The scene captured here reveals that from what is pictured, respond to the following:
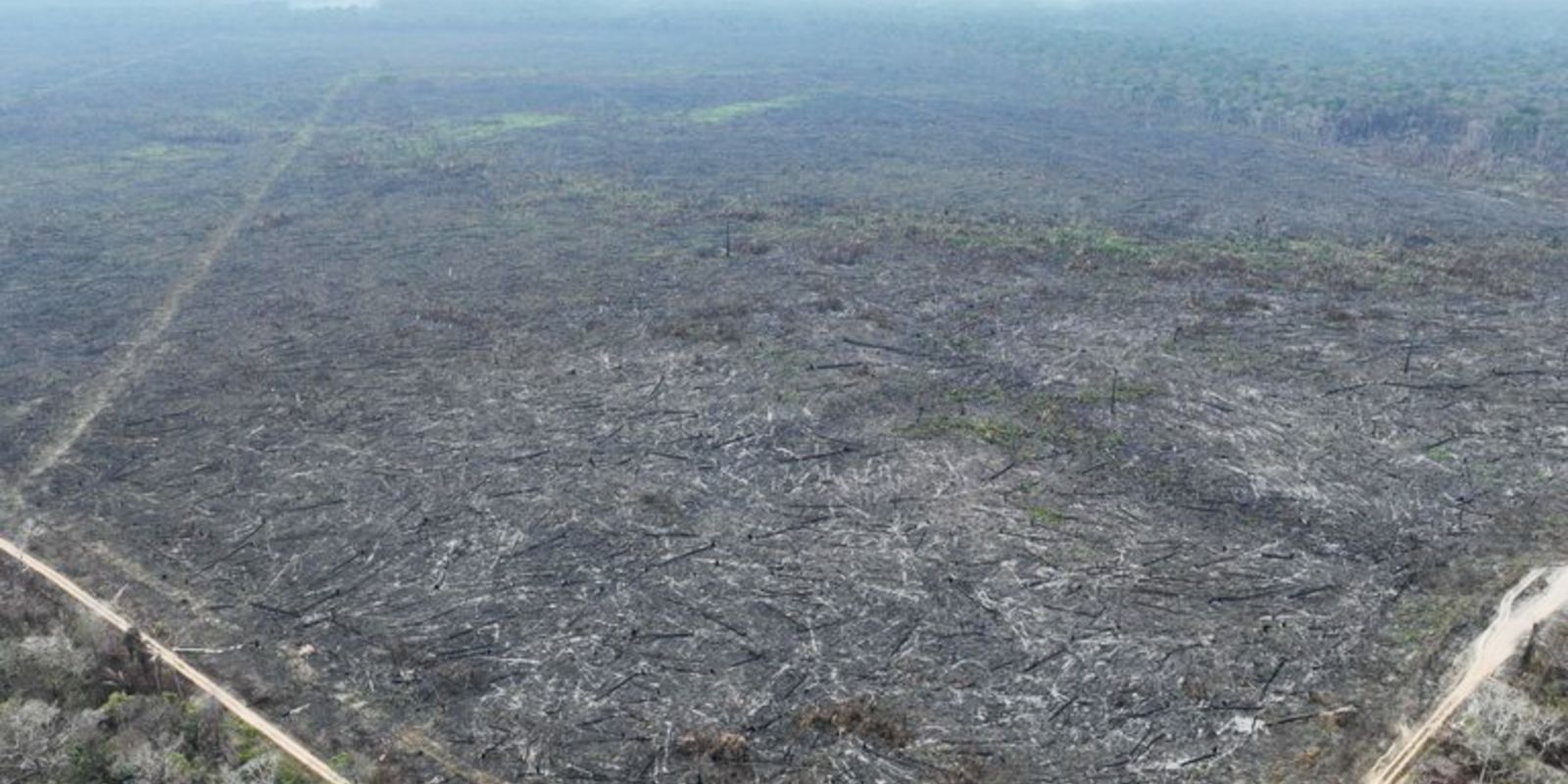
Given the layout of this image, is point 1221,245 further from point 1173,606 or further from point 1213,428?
point 1173,606

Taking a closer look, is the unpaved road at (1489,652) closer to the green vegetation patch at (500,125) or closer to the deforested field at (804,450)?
the deforested field at (804,450)

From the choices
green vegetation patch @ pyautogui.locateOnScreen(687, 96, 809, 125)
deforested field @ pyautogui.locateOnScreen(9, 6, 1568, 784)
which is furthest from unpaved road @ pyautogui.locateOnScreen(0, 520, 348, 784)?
green vegetation patch @ pyautogui.locateOnScreen(687, 96, 809, 125)

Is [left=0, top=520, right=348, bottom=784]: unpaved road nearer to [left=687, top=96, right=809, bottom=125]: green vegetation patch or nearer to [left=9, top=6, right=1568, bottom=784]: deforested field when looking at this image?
[left=9, top=6, right=1568, bottom=784]: deforested field

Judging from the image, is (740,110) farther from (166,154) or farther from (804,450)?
(804,450)

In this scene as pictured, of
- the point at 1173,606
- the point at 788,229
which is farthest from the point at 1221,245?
the point at 1173,606

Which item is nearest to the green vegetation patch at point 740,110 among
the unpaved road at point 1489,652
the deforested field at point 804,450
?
the deforested field at point 804,450
